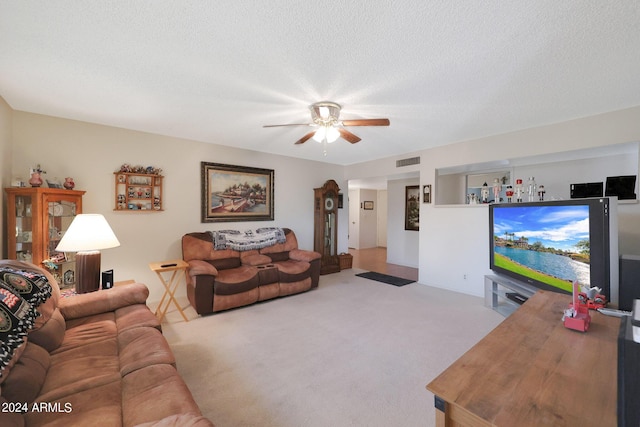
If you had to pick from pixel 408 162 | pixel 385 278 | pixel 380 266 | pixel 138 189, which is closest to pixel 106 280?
pixel 138 189

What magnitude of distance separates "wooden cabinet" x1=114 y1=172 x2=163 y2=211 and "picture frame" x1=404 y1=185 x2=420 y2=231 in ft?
Answer: 16.9

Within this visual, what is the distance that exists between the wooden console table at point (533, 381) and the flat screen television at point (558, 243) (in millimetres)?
801

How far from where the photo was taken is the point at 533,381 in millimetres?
1015

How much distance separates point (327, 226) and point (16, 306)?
15.4ft

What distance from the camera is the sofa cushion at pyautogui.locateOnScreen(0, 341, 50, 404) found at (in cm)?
111

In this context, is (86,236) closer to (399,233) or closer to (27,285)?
(27,285)

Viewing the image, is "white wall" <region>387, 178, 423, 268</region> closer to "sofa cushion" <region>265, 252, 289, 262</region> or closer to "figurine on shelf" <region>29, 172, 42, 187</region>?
"sofa cushion" <region>265, 252, 289, 262</region>

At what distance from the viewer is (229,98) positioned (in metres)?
2.49

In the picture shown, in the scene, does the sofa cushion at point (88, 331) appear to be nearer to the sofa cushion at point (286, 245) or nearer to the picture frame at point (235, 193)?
the picture frame at point (235, 193)

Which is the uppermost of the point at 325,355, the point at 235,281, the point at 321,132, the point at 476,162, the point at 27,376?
the point at 321,132

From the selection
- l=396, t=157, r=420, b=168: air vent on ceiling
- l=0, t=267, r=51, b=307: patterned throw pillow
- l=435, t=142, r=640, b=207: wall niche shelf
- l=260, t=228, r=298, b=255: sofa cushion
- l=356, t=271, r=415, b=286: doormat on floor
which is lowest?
l=356, t=271, r=415, b=286: doormat on floor

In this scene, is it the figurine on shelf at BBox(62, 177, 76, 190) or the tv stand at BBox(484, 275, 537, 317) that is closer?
the figurine on shelf at BBox(62, 177, 76, 190)

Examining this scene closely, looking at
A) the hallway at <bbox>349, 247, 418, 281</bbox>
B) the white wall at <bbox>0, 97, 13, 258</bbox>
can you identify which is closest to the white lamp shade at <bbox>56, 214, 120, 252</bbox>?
the white wall at <bbox>0, 97, 13, 258</bbox>

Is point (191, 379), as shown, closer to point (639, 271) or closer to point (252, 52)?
point (252, 52)
